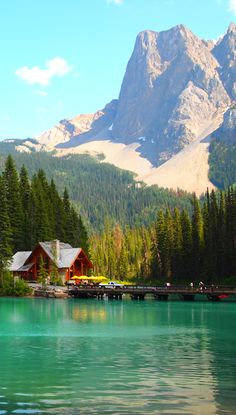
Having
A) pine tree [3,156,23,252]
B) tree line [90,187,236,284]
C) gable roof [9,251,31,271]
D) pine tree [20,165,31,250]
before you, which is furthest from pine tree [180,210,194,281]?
gable roof [9,251,31,271]

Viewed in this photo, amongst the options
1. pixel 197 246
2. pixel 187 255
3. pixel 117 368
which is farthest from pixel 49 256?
pixel 117 368

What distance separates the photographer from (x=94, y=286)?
116000mm

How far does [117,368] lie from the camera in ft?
107

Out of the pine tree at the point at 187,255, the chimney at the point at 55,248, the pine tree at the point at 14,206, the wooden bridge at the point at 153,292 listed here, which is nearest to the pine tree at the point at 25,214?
the pine tree at the point at 14,206

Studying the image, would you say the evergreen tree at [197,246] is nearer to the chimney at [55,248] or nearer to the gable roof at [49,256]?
the gable roof at [49,256]

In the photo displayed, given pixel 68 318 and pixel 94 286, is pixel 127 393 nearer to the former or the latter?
pixel 68 318

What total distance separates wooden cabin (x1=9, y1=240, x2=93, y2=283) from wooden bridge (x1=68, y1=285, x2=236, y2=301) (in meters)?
9.98

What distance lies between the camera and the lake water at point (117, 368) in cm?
2434

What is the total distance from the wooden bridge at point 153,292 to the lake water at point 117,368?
4541 cm

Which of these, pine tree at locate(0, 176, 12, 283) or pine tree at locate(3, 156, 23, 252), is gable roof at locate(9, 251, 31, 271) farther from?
pine tree at locate(0, 176, 12, 283)

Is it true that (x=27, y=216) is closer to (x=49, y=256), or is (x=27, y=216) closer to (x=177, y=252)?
(x=49, y=256)

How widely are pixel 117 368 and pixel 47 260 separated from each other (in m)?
91.2

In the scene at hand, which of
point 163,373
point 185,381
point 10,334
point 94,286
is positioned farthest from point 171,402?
point 94,286

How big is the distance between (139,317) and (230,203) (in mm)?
72654
